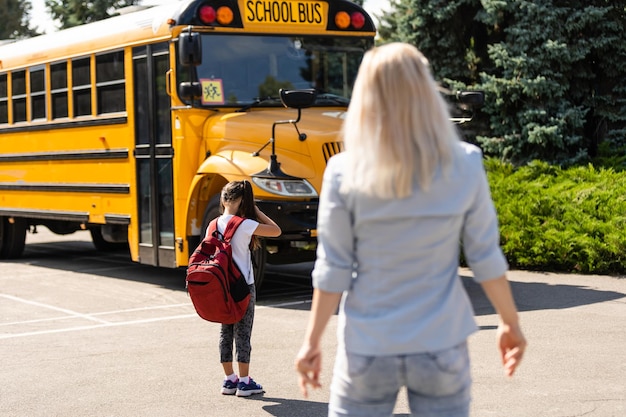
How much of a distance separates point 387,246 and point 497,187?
32.0 ft

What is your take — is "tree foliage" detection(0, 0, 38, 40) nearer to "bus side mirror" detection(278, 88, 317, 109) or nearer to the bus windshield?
the bus windshield

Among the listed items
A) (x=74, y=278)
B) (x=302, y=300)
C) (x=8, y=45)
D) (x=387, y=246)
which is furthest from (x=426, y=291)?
(x=8, y=45)

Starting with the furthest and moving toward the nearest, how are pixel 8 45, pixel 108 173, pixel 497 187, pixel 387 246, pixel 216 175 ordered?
pixel 8 45 < pixel 497 187 < pixel 108 173 < pixel 216 175 < pixel 387 246

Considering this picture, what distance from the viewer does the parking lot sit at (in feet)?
19.8

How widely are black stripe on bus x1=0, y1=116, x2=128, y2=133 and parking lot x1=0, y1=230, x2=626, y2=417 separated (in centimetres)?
176

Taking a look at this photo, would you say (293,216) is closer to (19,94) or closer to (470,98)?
(470,98)

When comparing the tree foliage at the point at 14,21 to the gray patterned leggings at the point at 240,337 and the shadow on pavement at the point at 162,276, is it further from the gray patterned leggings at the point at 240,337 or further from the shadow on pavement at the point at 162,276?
the gray patterned leggings at the point at 240,337

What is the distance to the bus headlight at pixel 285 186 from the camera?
9.50 m

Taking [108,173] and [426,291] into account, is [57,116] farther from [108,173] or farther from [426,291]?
[426,291]

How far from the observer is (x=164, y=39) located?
10.5 meters

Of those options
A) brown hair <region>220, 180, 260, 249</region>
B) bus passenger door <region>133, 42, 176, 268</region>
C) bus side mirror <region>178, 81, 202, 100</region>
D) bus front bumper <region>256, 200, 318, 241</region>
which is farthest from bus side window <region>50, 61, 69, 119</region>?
brown hair <region>220, 180, 260, 249</region>

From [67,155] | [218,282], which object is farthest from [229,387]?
[67,155]

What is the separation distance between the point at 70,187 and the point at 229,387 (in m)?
6.57

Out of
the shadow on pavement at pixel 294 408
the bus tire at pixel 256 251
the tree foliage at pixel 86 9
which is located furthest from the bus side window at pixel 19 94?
the tree foliage at pixel 86 9
